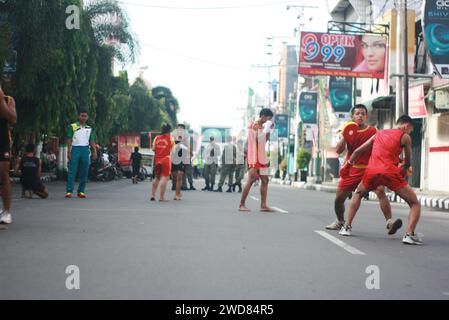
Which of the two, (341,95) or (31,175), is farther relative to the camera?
(341,95)

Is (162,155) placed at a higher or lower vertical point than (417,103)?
lower

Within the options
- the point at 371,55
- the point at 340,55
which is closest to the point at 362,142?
the point at 340,55

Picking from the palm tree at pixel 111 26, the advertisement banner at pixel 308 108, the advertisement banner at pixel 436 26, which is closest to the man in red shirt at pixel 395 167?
the advertisement banner at pixel 436 26

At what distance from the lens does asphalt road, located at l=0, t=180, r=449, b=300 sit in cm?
515

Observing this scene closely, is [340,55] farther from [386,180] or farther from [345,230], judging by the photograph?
[386,180]

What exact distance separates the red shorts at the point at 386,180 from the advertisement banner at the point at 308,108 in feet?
145

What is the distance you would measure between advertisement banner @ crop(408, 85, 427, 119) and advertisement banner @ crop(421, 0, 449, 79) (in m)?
6.46

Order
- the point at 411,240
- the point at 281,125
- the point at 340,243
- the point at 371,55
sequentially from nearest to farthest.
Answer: the point at 340,243, the point at 411,240, the point at 371,55, the point at 281,125

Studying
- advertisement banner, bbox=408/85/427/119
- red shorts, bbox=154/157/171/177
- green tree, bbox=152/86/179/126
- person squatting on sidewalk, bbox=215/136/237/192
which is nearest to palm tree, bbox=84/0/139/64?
person squatting on sidewalk, bbox=215/136/237/192

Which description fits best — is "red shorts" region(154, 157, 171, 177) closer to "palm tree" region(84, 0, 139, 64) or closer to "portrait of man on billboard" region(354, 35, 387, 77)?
"palm tree" region(84, 0, 139, 64)

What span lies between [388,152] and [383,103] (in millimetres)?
28214

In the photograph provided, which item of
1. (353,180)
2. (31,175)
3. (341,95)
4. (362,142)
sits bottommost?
(31,175)

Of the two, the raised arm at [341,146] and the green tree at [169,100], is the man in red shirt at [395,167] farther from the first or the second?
the green tree at [169,100]

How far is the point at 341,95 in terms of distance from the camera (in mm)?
41969
